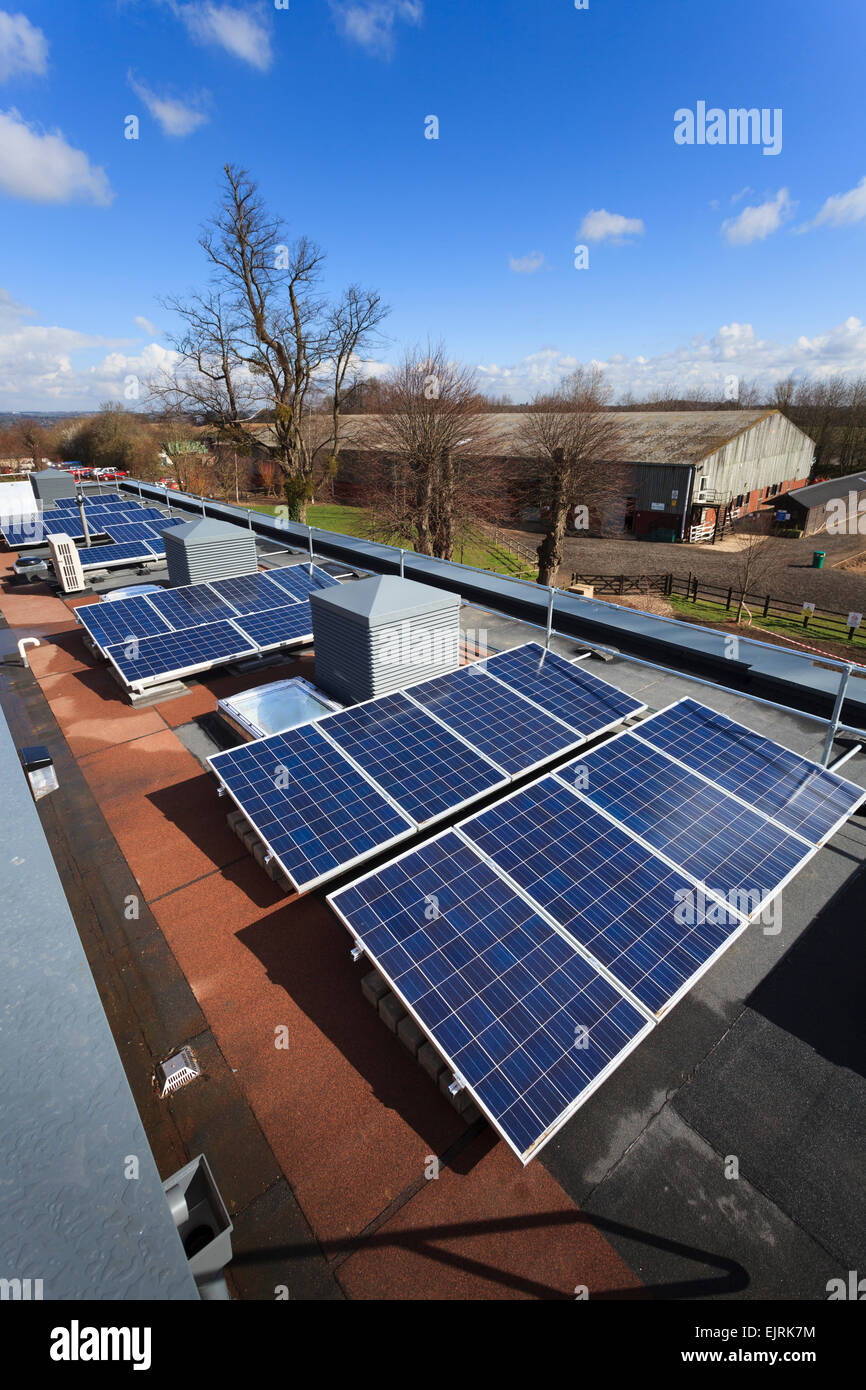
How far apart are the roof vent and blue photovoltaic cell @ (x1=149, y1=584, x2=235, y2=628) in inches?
478

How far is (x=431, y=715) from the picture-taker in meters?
11.5

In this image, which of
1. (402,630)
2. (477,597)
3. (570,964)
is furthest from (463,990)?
(477,597)

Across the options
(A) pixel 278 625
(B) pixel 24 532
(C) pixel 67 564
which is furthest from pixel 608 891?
(B) pixel 24 532

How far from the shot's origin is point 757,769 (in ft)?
33.0

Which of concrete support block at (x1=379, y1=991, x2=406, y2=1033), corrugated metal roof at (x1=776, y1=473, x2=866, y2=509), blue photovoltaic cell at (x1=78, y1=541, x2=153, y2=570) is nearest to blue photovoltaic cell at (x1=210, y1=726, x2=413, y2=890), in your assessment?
concrete support block at (x1=379, y1=991, x2=406, y2=1033)

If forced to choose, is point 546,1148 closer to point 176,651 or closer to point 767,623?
point 176,651

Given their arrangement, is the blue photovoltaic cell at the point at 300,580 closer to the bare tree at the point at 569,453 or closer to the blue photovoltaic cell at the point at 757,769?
the blue photovoltaic cell at the point at 757,769

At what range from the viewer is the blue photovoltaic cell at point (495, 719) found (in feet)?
35.0

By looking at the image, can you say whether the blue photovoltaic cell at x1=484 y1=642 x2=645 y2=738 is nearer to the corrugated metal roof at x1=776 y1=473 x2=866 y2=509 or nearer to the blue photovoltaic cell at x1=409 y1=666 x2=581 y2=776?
the blue photovoltaic cell at x1=409 y1=666 x2=581 y2=776

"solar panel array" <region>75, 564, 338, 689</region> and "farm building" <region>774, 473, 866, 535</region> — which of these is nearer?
"solar panel array" <region>75, 564, 338, 689</region>

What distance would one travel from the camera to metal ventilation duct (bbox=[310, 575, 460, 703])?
40.1 ft

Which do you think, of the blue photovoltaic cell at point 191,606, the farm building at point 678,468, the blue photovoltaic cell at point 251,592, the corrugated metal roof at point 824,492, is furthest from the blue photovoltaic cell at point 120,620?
the corrugated metal roof at point 824,492
